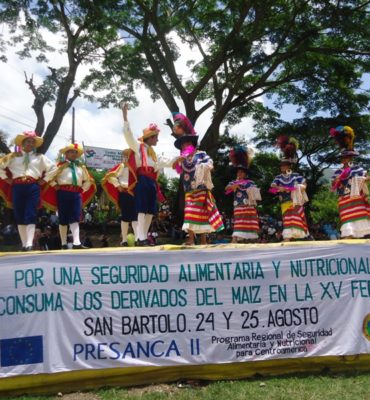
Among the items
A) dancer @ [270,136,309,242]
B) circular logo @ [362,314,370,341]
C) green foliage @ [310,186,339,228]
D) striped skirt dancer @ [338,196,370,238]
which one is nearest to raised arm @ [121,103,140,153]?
dancer @ [270,136,309,242]

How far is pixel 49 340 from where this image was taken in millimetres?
3693

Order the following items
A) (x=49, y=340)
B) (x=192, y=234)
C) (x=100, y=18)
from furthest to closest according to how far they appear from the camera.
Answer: (x=100, y=18) → (x=192, y=234) → (x=49, y=340)

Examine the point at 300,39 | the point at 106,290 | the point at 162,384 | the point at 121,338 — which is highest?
the point at 300,39

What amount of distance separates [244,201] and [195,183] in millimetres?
1663

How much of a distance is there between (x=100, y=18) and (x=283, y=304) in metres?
11.6

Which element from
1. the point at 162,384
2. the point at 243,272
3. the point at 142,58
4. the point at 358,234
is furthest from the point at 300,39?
the point at 162,384

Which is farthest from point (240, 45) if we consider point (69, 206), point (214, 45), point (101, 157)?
point (101, 157)

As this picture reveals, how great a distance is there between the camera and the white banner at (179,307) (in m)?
3.73

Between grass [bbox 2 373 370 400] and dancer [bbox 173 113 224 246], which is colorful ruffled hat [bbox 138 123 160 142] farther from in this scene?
grass [bbox 2 373 370 400]

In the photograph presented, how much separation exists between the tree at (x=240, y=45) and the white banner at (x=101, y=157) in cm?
1780

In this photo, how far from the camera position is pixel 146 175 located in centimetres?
627

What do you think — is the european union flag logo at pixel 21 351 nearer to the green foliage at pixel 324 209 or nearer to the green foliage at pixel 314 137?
the green foliage at pixel 314 137

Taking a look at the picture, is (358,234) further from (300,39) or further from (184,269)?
(300,39)

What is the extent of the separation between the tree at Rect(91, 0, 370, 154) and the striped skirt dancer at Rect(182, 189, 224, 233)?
8.63m
